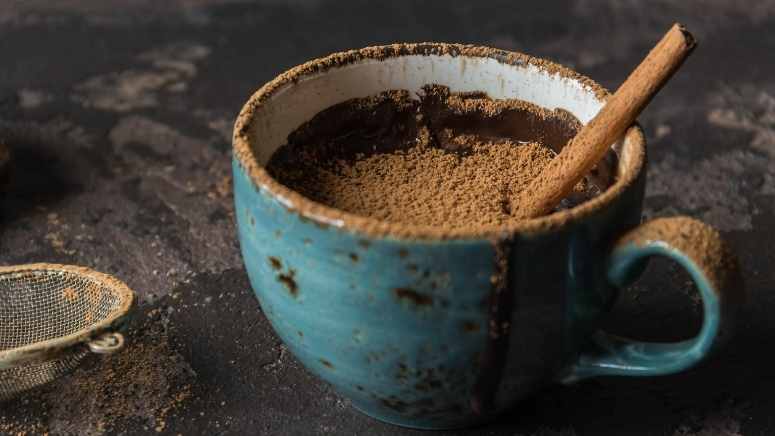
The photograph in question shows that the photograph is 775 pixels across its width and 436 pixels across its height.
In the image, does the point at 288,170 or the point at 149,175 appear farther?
the point at 149,175

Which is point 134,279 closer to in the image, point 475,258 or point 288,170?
point 288,170

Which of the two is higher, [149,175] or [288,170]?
[288,170]

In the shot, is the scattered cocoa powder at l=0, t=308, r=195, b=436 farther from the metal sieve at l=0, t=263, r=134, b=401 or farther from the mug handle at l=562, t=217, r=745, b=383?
the mug handle at l=562, t=217, r=745, b=383

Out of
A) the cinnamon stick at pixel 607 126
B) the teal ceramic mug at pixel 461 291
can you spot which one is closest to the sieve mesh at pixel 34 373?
the teal ceramic mug at pixel 461 291

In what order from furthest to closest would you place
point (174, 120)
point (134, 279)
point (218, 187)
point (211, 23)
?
point (211, 23) < point (174, 120) < point (218, 187) < point (134, 279)

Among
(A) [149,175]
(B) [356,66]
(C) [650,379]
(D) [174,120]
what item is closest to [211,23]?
(D) [174,120]

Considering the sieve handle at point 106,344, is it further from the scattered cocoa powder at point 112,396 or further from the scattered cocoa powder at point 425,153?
the scattered cocoa powder at point 425,153
